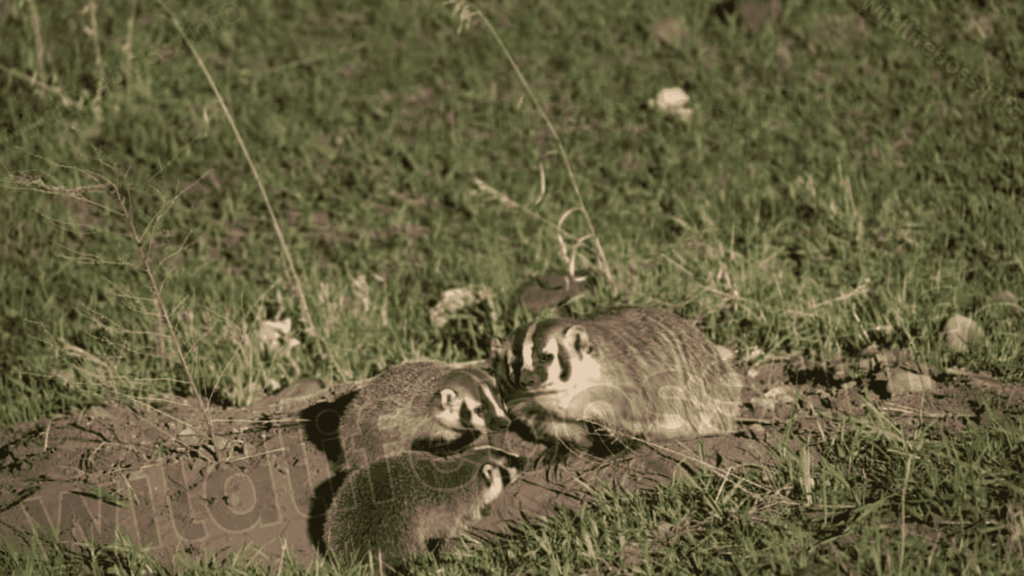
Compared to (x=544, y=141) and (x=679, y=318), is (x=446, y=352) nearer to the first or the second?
(x=679, y=318)

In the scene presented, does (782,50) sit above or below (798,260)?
above

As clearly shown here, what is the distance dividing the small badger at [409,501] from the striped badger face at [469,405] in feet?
0.54

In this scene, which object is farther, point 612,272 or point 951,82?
point 951,82

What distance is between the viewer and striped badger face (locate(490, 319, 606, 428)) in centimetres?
327

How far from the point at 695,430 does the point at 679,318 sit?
1.89 ft

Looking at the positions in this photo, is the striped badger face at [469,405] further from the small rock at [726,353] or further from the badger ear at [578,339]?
the small rock at [726,353]

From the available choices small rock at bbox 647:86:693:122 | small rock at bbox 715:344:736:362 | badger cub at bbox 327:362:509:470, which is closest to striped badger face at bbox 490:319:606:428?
badger cub at bbox 327:362:509:470

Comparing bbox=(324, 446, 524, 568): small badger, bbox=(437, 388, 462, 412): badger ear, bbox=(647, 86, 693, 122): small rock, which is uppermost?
bbox=(647, 86, 693, 122): small rock

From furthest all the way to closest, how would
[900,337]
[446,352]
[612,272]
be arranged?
[612,272] → [446,352] → [900,337]

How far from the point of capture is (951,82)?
5266 mm

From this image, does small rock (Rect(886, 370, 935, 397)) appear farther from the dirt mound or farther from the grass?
the grass

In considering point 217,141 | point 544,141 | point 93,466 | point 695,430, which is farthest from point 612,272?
point 217,141

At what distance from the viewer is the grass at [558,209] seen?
8.96 feet

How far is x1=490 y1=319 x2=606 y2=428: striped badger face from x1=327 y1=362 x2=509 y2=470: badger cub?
0.12 meters
